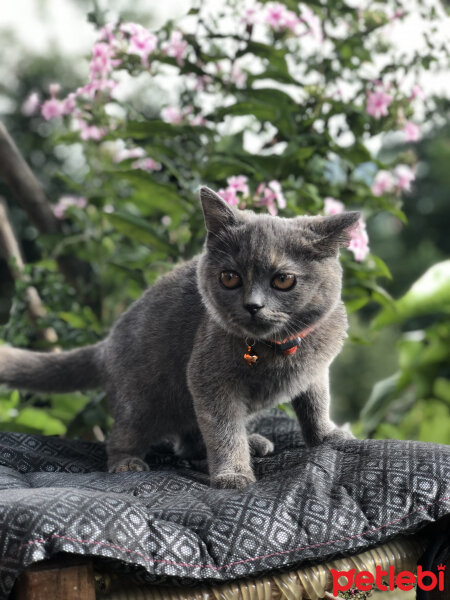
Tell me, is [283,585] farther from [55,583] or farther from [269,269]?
[269,269]

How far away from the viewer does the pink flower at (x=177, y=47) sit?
188 centimetres

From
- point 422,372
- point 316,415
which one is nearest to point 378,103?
point 316,415

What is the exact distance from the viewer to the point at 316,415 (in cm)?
141

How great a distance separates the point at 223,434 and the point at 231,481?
0.31 feet

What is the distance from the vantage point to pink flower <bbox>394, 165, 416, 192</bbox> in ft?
6.70

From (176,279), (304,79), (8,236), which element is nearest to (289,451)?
(176,279)

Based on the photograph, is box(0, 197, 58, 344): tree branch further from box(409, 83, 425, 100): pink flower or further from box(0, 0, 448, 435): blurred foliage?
box(409, 83, 425, 100): pink flower

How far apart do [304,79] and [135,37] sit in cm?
62

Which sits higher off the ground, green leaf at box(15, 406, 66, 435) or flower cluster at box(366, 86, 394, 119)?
flower cluster at box(366, 86, 394, 119)

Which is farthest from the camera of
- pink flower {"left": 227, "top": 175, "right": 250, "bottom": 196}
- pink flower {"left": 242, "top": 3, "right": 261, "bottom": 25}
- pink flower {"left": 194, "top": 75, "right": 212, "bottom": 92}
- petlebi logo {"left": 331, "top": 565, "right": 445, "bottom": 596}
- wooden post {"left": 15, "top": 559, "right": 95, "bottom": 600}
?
pink flower {"left": 194, "top": 75, "right": 212, "bottom": 92}

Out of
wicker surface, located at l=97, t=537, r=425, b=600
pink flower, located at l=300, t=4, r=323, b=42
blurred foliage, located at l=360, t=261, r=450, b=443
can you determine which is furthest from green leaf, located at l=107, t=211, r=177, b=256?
wicker surface, located at l=97, t=537, r=425, b=600

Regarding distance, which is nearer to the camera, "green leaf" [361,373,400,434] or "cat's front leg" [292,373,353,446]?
"cat's front leg" [292,373,353,446]

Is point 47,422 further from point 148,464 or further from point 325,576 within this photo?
point 325,576

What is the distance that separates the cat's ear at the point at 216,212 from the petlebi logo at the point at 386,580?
2.04 ft
